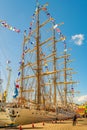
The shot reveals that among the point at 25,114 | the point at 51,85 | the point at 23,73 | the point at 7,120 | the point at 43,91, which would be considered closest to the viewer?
the point at 7,120

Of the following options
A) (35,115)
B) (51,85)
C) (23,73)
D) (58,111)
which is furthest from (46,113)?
(51,85)

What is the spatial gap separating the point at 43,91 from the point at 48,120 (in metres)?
8.28

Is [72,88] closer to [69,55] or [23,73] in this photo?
[69,55]

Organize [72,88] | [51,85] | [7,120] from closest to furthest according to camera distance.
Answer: [7,120], [51,85], [72,88]

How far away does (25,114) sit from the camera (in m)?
36.5

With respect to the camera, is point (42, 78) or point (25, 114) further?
point (42, 78)

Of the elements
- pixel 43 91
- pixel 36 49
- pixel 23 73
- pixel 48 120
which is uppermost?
pixel 36 49

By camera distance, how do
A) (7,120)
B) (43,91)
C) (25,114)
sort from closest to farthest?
1. (7,120)
2. (25,114)
3. (43,91)

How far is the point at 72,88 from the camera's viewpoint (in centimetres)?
7569

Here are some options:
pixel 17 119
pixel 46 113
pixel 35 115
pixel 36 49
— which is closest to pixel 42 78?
pixel 36 49

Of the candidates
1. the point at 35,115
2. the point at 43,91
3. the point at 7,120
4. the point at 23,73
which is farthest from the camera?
the point at 23,73

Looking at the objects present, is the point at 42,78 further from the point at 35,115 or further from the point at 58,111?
the point at 35,115

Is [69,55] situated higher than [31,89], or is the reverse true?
[69,55]

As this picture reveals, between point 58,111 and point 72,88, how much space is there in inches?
1017
